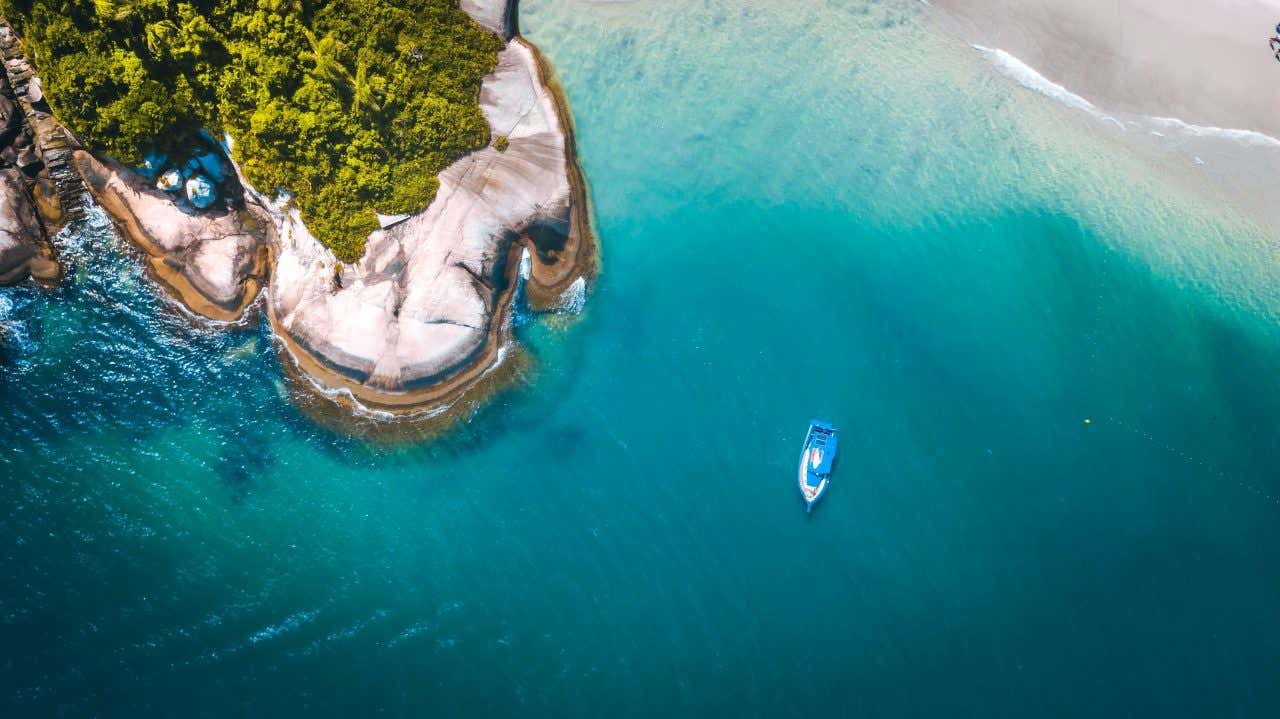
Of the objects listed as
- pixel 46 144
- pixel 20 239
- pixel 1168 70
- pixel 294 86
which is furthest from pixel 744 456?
pixel 46 144

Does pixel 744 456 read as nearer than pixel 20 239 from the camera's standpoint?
Yes

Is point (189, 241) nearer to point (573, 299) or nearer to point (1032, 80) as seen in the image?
point (573, 299)

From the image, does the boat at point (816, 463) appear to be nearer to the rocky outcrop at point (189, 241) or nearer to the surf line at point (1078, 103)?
the surf line at point (1078, 103)

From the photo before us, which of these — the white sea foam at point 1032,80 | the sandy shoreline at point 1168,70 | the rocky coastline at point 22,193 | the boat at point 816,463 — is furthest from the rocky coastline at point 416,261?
the white sea foam at point 1032,80

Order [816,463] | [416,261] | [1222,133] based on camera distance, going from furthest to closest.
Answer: [1222,133] → [416,261] → [816,463]

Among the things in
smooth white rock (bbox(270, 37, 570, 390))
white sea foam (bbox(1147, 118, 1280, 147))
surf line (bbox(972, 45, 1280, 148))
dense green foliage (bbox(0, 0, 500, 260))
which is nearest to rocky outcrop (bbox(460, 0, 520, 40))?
dense green foliage (bbox(0, 0, 500, 260))
